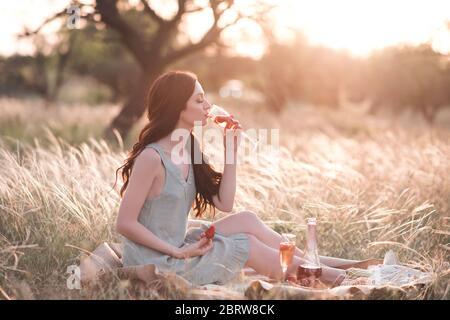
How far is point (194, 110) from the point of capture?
4.16 m

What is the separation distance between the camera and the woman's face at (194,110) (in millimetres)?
4160

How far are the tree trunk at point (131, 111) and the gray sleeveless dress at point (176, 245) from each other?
830cm

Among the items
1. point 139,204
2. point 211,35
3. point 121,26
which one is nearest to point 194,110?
point 139,204

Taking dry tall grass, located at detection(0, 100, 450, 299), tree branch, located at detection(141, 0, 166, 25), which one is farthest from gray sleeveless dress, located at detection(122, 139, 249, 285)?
tree branch, located at detection(141, 0, 166, 25)

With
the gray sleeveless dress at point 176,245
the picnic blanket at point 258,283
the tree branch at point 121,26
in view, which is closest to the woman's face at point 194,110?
the gray sleeveless dress at point 176,245

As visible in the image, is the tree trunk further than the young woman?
Yes

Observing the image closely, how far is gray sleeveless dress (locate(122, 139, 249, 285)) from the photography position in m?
4.05

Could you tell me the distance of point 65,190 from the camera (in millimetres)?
5336

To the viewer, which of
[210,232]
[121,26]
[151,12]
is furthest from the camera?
[151,12]

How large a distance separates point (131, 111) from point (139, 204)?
893 cm

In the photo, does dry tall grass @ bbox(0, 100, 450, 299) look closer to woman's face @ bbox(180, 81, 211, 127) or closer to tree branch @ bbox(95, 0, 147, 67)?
woman's face @ bbox(180, 81, 211, 127)

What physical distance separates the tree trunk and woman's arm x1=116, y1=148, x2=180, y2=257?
842cm

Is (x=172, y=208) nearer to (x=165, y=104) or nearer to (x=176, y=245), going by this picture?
(x=176, y=245)
